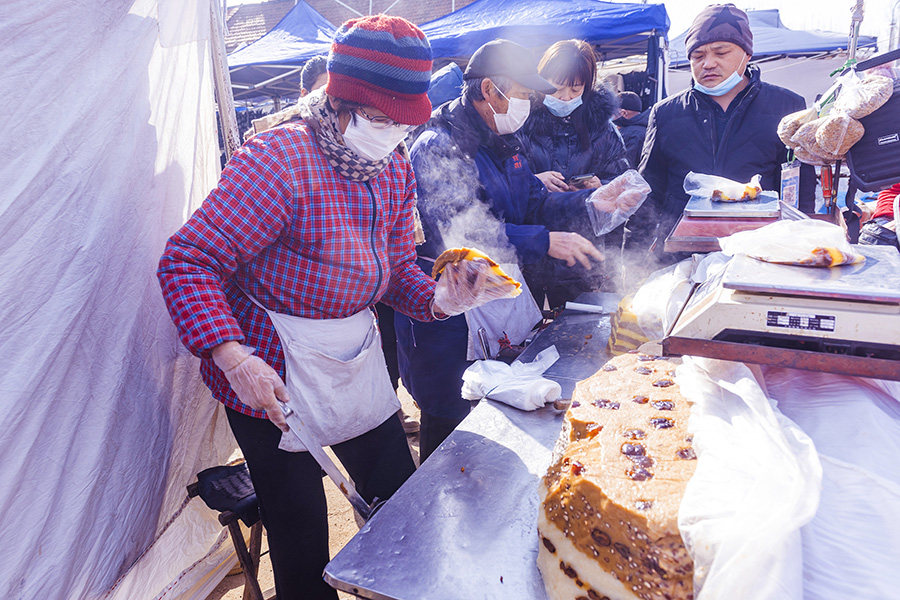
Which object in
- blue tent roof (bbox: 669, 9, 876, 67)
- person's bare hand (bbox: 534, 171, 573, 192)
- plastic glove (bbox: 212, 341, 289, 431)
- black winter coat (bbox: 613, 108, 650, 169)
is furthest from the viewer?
blue tent roof (bbox: 669, 9, 876, 67)

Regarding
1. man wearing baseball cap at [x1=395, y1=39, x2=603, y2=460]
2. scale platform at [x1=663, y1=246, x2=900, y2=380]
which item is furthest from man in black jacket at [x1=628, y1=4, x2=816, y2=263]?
scale platform at [x1=663, y1=246, x2=900, y2=380]

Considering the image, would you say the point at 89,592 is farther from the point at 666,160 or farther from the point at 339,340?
the point at 666,160

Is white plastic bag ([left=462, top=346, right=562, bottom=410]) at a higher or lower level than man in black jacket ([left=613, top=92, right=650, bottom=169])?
higher

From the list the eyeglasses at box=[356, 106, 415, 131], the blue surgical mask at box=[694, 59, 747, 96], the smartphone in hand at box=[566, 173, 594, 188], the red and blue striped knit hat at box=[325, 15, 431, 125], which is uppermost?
the red and blue striped knit hat at box=[325, 15, 431, 125]

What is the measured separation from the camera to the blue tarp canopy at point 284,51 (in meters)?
9.41

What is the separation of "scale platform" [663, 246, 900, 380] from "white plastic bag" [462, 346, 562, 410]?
0.61 m

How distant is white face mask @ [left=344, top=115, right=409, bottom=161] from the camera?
1690mm

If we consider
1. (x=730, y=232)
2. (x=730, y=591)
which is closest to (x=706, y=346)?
(x=730, y=591)

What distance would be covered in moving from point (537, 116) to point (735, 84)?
1.34 meters

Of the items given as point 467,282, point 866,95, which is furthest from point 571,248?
point 866,95

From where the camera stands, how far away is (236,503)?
2.15m

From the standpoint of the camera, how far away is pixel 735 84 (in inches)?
120

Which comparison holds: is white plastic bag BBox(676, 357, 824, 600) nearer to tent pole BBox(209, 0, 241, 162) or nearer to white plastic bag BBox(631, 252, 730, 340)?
white plastic bag BBox(631, 252, 730, 340)

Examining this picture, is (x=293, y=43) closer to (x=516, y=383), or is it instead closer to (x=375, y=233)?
(x=375, y=233)
